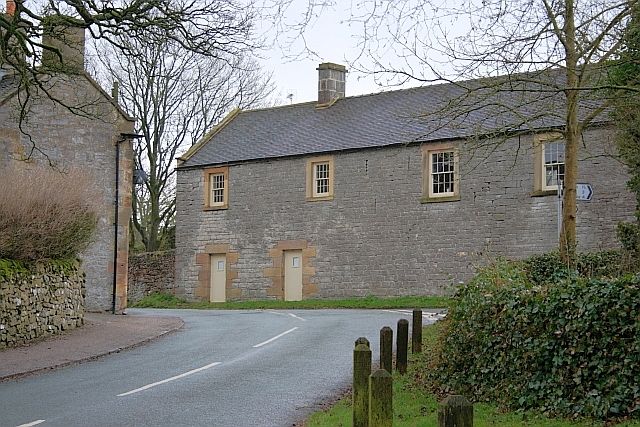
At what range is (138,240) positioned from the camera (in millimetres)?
55781

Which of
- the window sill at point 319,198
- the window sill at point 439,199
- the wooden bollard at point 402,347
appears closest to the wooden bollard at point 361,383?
the wooden bollard at point 402,347

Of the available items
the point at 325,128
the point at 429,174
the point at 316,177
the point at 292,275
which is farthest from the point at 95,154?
the point at 429,174

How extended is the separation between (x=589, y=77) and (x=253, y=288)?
26.6m

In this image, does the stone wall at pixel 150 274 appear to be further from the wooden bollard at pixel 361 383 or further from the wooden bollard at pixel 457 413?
the wooden bollard at pixel 457 413

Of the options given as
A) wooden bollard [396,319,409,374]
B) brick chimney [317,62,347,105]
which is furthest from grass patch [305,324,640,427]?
brick chimney [317,62,347,105]

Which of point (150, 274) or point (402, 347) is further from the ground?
point (150, 274)

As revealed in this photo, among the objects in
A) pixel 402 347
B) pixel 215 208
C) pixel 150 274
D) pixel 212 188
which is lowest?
pixel 402 347

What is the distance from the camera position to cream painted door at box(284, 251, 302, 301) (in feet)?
121

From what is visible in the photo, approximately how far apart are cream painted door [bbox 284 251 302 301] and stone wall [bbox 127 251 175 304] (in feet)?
21.4

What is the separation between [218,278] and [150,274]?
4.54m

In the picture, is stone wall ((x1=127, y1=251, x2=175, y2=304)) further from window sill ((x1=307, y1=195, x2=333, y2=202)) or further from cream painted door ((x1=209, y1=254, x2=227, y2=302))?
window sill ((x1=307, y1=195, x2=333, y2=202))

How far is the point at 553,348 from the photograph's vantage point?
9.87 m

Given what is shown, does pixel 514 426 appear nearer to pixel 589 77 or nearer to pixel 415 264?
pixel 589 77

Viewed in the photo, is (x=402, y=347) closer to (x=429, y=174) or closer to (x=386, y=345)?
(x=386, y=345)
